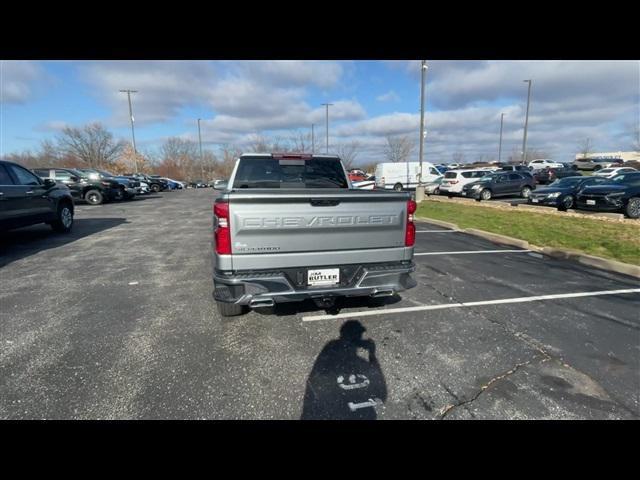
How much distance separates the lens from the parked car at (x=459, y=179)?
68.5 ft

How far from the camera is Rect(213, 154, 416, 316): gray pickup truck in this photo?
285 cm

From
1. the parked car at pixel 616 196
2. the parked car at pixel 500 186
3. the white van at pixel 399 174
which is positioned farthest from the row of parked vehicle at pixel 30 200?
the white van at pixel 399 174

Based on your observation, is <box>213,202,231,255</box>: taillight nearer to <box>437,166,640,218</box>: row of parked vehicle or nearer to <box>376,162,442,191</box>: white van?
<box>437,166,640,218</box>: row of parked vehicle

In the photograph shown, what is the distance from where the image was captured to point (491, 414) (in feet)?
7.59

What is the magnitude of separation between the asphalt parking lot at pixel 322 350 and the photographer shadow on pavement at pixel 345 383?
0.01m

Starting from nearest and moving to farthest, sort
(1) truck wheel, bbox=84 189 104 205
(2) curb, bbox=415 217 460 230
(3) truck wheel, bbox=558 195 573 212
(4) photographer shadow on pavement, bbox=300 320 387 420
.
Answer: (4) photographer shadow on pavement, bbox=300 320 387 420, (2) curb, bbox=415 217 460 230, (3) truck wheel, bbox=558 195 573 212, (1) truck wheel, bbox=84 189 104 205

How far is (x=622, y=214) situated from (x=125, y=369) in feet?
49.2

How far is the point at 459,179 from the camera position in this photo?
21016 mm

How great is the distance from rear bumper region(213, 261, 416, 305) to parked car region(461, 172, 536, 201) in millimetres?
18131

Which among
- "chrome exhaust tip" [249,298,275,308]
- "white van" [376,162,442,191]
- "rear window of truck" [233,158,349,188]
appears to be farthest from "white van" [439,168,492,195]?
"chrome exhaust tip" [249,298,275,308]

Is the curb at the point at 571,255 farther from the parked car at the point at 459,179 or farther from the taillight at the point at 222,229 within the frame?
the parked car at the point at 459,179
